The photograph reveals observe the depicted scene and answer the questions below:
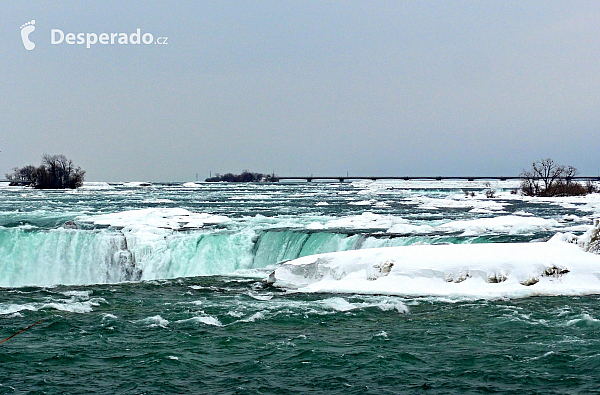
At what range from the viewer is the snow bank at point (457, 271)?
47.0 ft

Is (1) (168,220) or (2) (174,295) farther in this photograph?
(1) (168,220)

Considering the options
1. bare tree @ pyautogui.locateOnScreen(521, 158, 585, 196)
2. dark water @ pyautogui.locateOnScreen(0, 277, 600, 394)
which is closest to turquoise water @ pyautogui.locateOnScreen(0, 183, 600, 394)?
dark water @ pyautogui.locateOnScreen(0, 277, 600, 394)

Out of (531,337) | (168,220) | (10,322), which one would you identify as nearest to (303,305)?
(531,337)

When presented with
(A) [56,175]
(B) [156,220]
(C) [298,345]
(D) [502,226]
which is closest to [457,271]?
(C) [298,345]

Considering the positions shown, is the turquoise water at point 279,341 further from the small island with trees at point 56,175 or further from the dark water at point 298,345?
the small island with trees at point 56,175

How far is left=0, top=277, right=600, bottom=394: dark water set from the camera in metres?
8.64

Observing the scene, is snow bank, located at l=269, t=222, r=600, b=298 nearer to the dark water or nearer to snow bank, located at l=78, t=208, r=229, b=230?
the dark water

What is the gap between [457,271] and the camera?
1480cm

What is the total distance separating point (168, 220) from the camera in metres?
28.5

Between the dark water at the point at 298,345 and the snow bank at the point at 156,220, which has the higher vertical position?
the snow bank at the point at 156,220

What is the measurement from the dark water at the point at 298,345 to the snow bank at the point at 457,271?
0.74 meters

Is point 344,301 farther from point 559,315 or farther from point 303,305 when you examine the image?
point 559,315

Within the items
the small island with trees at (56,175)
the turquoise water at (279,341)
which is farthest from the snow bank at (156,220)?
the small island with trees at (56,175)

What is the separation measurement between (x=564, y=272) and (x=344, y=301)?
18.4ft
